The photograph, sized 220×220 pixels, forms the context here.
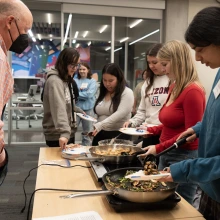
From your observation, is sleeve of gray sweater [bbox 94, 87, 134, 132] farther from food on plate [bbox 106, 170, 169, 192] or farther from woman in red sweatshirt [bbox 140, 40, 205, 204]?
food on plate [bbox 106, 170, 169, 192]

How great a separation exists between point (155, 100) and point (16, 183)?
2.04m

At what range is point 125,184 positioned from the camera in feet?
3.89

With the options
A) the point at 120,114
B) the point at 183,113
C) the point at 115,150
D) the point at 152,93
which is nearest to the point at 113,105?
the point at 120,114

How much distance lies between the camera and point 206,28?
988mm

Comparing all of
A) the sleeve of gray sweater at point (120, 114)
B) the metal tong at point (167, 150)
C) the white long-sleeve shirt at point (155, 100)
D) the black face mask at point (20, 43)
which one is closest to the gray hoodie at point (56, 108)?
the sleeve of gray sweater at point (120, 114)

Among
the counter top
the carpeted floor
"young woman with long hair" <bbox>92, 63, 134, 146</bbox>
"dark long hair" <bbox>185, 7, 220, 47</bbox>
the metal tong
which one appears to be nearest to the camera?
"dark long hair" <bbox>185, 7, 220, 47</bbox>

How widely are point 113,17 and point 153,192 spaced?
14.0 ft

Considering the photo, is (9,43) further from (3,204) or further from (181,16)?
(181,16)

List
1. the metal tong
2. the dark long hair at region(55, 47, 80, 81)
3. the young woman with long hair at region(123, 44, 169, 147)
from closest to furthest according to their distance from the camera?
the metal tong, the dark long hair at region(55, 47, 80, 81), the young woman with long hair at region(123, 44, 169, 147)

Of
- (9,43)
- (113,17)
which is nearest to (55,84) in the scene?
(9,43)

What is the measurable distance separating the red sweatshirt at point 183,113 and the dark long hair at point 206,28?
0.53 m

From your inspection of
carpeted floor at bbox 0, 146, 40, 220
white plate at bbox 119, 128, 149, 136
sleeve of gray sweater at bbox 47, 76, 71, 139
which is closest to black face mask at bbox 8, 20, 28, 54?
sleeve of gray sweater at bbox 47, 76, 71, 139

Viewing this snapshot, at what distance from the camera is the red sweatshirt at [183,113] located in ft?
4.97

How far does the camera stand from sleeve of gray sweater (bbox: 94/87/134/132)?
7.80 ft
